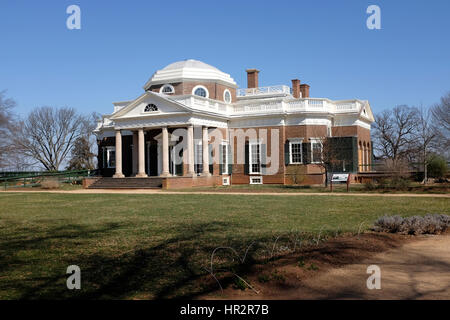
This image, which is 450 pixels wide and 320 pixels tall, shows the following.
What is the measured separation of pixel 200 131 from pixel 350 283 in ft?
94.8

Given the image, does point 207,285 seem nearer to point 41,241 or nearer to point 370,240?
point 370,240

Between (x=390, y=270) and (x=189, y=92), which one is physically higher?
(x=189, y=92)

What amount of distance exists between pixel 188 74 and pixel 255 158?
9130 mm

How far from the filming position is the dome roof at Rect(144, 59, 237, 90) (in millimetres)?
37469

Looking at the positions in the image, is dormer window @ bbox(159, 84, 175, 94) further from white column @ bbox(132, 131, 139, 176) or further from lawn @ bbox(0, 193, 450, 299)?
lawn @ bbox(0, 193, 450, 299)

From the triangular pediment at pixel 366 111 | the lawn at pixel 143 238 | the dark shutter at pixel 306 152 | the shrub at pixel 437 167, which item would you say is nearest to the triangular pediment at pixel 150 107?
the dark shutter at pixel 306 152

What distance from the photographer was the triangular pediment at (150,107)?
33.1m

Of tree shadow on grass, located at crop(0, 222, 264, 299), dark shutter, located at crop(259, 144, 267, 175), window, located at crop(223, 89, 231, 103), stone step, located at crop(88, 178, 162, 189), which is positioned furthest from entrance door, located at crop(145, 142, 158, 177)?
tree shadow on grass, located at crop(0, 222, 264, 299)

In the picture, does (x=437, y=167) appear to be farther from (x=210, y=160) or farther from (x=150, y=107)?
(x=150, y=107)

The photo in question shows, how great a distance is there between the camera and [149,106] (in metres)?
34.5

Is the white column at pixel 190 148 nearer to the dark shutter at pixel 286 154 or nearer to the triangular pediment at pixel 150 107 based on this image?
the triangular pediment at pixel 150 107

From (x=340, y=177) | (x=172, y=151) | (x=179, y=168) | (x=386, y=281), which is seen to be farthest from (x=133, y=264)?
(x=172, y=151)

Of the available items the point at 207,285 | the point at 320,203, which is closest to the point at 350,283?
the point at 207,285

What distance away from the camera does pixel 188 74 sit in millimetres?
37469
